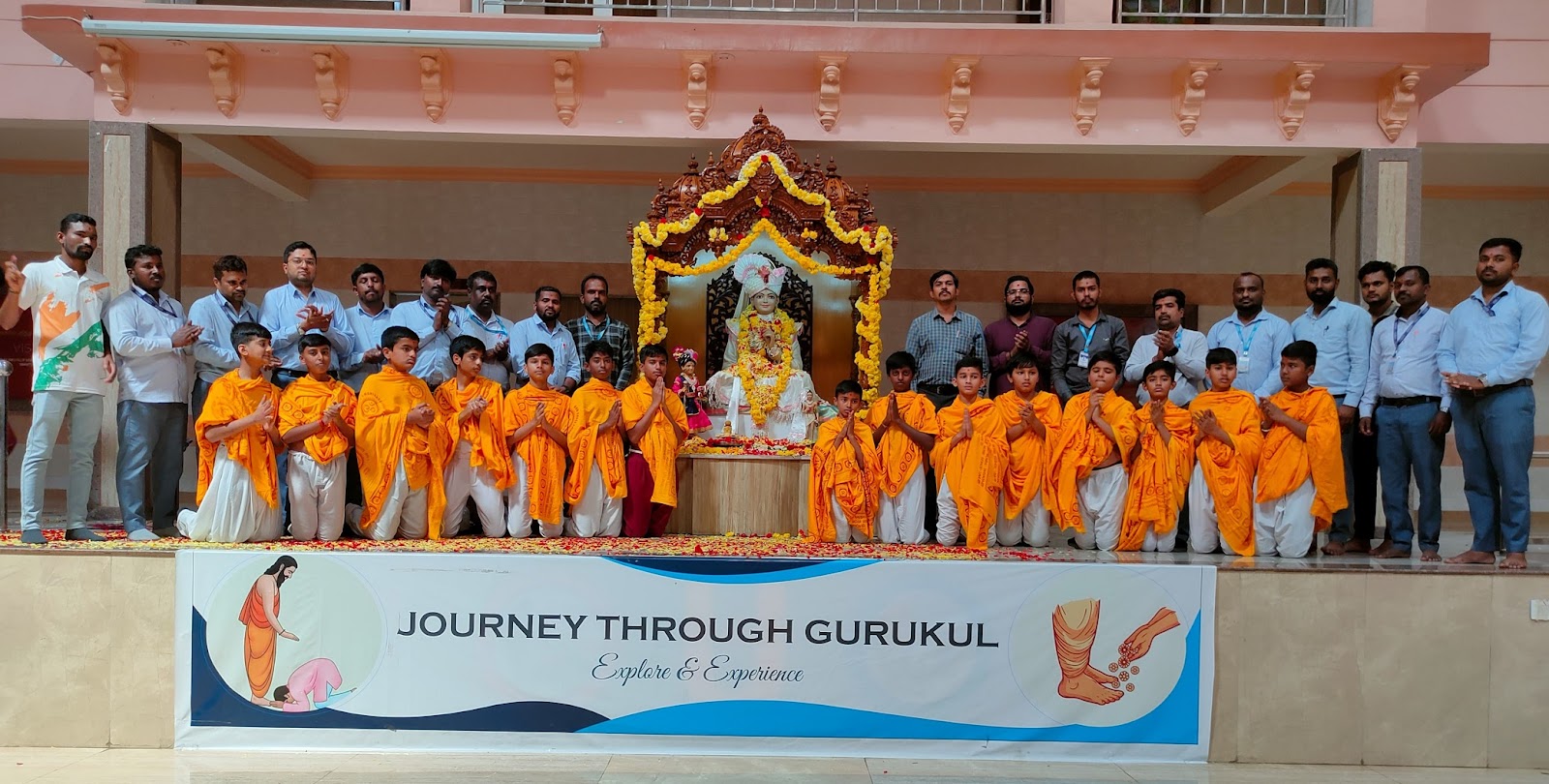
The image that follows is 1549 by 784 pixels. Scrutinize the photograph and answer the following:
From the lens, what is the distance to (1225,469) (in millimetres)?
5840

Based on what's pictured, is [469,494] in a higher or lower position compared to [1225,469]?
lower

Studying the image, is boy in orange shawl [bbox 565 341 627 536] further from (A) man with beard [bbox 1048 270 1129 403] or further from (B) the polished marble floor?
(A) man with beard [bbox 1048 270 1129 403]

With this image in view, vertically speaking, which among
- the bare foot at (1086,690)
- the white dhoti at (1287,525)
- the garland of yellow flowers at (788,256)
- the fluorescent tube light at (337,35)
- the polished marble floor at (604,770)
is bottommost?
the polished marble floor at (604,770)

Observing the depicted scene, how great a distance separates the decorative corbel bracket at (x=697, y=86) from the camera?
23.4 feet

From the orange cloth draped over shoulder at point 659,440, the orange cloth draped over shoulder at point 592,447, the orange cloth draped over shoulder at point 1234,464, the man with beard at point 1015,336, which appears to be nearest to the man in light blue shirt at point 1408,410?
the orange cloth draped over shoulder at point 1234,464

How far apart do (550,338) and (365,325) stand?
1.19m

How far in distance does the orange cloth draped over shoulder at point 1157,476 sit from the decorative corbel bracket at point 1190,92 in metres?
2.42

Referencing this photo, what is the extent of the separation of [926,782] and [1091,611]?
3.79ft

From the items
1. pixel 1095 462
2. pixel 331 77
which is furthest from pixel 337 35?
pixel 1095 462

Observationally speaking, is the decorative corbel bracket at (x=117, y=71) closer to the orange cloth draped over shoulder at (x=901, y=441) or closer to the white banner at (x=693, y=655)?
the white banner at (x=693, y=655)

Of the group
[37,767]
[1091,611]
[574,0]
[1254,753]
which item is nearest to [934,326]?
[1091,611]

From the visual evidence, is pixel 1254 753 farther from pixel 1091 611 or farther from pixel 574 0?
pixel 574 0

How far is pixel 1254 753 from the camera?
503cm

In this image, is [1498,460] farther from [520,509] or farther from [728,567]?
[520,509]
